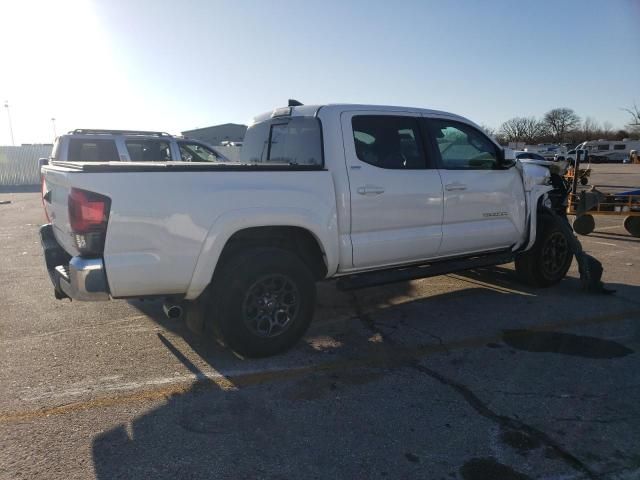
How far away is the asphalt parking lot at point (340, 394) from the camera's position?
2896 mm

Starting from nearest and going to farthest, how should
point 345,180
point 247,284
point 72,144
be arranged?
1. point 247,284
2. point 345,180
3. point 72,144

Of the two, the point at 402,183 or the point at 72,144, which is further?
the point at 72,144

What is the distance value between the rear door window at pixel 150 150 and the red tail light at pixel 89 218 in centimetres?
817

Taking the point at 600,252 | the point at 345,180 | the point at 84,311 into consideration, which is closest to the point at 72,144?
the point at 84,311

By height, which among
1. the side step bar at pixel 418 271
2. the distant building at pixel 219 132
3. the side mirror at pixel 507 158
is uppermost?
the distant building at pixel 219 132

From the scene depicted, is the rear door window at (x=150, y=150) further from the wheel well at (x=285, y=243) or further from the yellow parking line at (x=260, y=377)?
the yellow parking line at (x=260, y=377)

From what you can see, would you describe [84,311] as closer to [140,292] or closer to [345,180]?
[140,292]

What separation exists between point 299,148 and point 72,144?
7.55 meters

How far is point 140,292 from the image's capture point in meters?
3.76

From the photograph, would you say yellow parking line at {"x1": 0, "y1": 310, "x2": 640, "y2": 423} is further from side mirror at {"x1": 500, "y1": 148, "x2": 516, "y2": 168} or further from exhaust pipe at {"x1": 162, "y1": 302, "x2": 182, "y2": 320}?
side mirror at {"x1": 500, "y1": 148, "x2": 516, "y2": 168}

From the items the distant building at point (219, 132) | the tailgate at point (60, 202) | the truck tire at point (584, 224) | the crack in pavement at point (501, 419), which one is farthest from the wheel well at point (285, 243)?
the distant building at point (219, 132)

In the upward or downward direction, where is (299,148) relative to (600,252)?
upward

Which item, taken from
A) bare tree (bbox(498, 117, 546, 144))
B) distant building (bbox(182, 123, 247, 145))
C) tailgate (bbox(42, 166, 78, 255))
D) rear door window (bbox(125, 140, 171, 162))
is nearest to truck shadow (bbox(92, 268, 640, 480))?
tailgate (bbox(42, 166, 78, 255))

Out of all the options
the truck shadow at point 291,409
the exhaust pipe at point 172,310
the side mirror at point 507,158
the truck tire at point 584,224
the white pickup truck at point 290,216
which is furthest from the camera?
the truck tire at point 584,224
